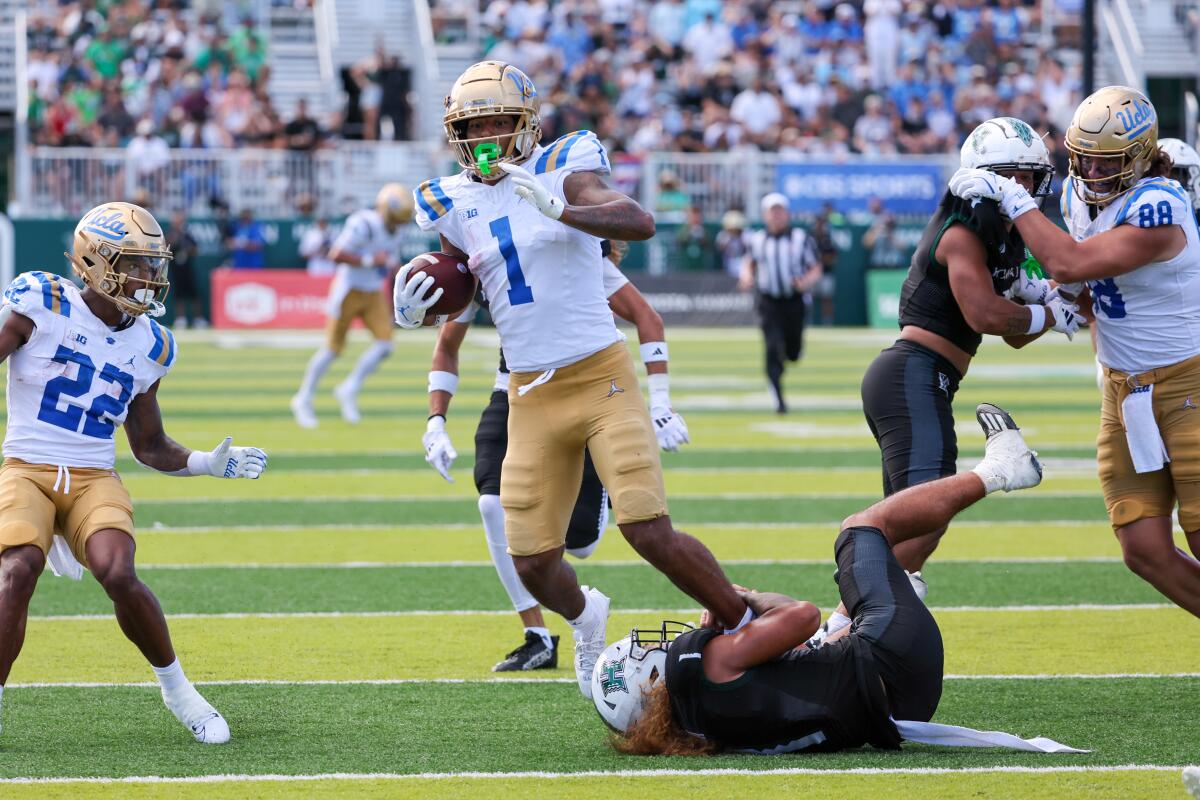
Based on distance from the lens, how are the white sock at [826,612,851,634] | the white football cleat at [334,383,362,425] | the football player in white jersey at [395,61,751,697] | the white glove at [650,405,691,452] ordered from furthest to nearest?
1. the white football cleat at [334,383,362,425]
2. the white glove at [650,405,691,452]
3. the white sock at [826,612,851,634]
4. the football player in white jersey at [395,61,751,697]

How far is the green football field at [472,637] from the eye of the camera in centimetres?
431

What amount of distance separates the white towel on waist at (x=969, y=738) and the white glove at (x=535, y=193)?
1662mm

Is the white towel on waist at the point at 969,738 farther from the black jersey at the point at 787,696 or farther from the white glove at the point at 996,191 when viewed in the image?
the white glove at the point at 996,191

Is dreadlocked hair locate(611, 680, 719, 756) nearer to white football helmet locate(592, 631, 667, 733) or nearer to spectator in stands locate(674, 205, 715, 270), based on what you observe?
white football helmet locate(592, 631, 667, 733)

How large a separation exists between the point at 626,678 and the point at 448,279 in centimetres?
129

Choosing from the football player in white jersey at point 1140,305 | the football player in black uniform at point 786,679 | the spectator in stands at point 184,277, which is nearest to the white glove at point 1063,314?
the football player in white jersey at point 1140,305

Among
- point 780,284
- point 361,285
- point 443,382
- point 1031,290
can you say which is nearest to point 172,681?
point 443,382

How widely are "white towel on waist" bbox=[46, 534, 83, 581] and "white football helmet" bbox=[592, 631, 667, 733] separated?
5.16 feet

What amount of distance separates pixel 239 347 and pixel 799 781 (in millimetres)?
16965

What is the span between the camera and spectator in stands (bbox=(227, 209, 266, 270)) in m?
22.9

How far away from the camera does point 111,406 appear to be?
484 cm

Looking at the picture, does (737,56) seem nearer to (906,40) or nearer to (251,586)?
(906,40)

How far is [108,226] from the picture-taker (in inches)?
189

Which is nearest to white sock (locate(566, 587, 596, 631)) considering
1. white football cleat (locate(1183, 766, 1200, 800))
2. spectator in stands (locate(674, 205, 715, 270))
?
white football cleat (locate(1183, 766, 1200, 800))
